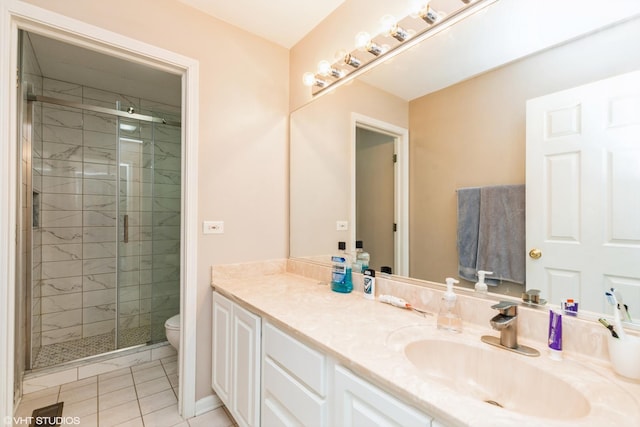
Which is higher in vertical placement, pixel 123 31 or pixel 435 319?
pixel 123 31

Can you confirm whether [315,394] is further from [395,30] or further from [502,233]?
[395,30]

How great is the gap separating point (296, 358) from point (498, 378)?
0.65 m

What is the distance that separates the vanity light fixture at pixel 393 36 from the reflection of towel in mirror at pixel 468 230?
0.73 metres

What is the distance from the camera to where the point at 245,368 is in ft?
4.41

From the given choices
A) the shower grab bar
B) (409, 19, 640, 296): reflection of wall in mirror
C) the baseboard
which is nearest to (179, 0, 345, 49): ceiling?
(409, 19, 640, 296): reflection of wall in mirror

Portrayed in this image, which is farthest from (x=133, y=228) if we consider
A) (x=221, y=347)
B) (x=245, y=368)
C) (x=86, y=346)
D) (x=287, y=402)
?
(x=287, y=402)

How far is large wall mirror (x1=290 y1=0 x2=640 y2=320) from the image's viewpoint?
35.3 inches

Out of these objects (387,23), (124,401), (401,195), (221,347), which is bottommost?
(124,401)

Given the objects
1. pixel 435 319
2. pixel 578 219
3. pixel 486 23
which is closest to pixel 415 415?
pixel 435 319

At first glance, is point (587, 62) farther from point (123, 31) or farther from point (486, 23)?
point (123, 31)

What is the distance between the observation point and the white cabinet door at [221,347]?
1.52 meters

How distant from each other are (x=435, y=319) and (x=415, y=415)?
54 cm

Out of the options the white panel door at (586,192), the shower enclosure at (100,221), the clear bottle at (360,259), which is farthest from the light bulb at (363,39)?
the shower enclosure at (100,221)

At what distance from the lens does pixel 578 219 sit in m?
0.89
